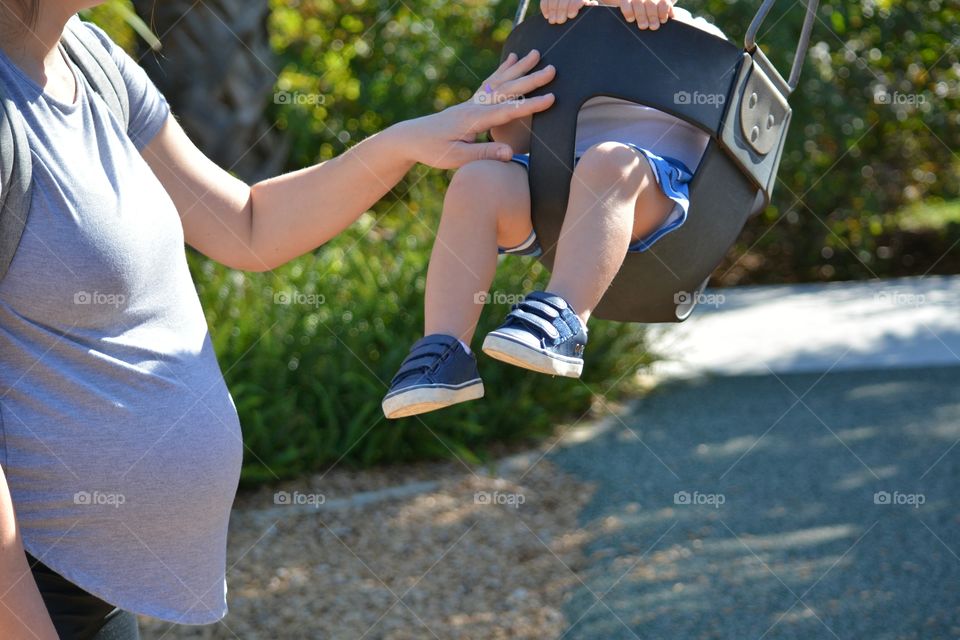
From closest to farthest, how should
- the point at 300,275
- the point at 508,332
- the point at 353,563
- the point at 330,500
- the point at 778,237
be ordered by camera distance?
the point at 508,332
the point at 353,563
the point at 330,500
the point at 300,275
the point at 778,237

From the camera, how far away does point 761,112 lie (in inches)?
66.9

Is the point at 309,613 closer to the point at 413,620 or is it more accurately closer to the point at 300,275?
the point at 413,620

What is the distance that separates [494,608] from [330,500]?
100cm

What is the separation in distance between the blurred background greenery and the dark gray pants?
6.81 feet

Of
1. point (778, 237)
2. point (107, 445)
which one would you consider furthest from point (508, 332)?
point (778, 237)

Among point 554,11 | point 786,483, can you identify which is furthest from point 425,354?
point 786,483

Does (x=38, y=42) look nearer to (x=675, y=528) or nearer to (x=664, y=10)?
(x=664, y=10)

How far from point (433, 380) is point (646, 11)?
2.09ft

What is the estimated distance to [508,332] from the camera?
62.2 inches

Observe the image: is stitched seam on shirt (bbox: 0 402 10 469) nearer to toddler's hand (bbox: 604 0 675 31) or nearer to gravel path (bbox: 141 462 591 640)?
toddler's hand (bbox: 604 0 675 31)

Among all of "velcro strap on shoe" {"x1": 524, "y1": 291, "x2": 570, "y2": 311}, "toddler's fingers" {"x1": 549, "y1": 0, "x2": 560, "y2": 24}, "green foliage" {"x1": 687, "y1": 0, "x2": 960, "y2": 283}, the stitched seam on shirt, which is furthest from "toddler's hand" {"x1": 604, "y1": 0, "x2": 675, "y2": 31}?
"green foliage" {"x1": 687, "y1": 0, "x2": 960, "y2": 283}

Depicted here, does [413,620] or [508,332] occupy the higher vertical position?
[508,332]

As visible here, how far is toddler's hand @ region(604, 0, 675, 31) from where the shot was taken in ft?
5.20

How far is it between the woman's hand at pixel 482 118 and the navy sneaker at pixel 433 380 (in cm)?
29
